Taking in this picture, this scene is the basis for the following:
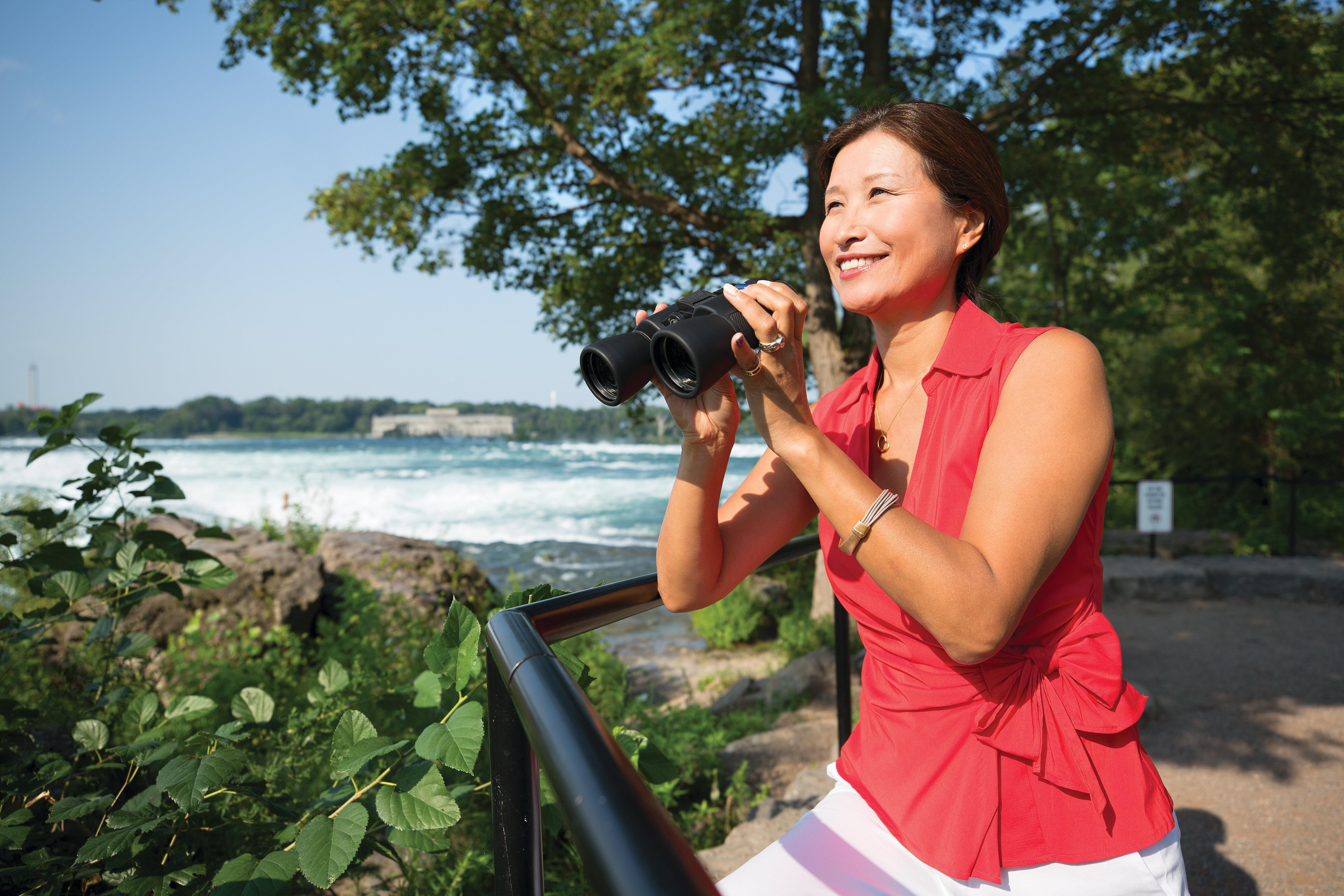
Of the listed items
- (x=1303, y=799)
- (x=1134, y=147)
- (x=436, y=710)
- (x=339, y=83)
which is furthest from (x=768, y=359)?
(x=1134, y=147)

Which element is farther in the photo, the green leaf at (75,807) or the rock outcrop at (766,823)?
the rock outcrop at (766,823)

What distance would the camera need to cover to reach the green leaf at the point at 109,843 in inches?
44.9

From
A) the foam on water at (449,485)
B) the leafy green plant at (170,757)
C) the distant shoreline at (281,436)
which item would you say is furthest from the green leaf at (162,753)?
the distant shoreline at (281,436)

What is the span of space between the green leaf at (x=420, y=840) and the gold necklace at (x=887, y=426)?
1.00 m

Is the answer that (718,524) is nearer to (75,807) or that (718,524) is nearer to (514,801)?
(514,801)

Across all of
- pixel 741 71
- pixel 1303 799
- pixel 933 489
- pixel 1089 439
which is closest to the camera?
pixel 1089 439

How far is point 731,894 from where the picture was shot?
1.12 meters

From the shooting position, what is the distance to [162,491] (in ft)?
6.18

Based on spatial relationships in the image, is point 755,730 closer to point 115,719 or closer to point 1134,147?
point 115,719

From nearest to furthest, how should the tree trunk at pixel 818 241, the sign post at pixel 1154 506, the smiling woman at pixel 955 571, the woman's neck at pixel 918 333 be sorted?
the smiling woman at pixel 955 571 → the woman's neck at pixel 918 333 → the tree trunk at pixel 818 241 → the sign post at pixel 1154 506

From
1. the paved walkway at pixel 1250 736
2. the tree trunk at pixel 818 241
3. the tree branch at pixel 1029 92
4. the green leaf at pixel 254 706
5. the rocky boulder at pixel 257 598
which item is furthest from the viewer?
the tree trunk at pixel 818 241

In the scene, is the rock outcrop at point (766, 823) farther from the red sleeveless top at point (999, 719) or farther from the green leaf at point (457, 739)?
the green leaf at point (457, 739)

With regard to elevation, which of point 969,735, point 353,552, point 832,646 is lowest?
point 832,646

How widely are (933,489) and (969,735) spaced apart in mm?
377
